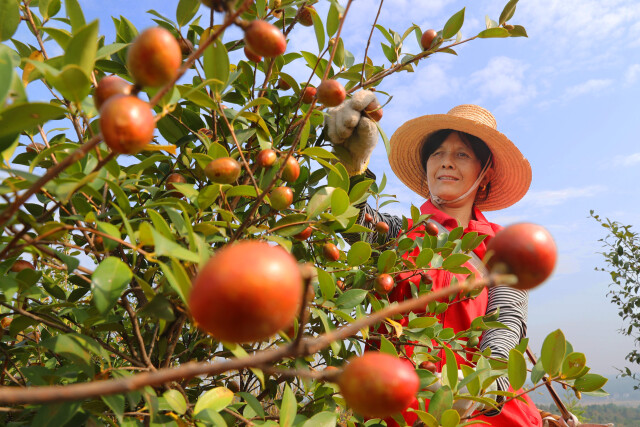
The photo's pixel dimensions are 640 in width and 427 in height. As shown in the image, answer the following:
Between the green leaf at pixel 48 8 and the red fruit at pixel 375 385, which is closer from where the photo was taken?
the red fruit at pixel 375 385

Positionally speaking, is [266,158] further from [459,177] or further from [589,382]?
[459,177]

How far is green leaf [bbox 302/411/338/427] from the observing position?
2.40ft

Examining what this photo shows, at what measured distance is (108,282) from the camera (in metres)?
0.53

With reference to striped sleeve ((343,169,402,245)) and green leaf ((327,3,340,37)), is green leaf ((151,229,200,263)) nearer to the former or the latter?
green leaf ((327,3,340,37))

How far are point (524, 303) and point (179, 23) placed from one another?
1628mm

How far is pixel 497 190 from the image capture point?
98.1 inches

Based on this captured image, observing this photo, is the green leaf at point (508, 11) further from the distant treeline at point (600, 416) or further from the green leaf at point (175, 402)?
the distant treeline at point (600, 416)

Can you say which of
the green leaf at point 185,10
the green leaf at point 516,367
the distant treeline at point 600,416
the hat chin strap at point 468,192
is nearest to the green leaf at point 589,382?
the green leaf at point 516,367

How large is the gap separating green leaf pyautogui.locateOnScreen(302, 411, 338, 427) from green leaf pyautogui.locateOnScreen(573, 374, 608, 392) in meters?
0.55

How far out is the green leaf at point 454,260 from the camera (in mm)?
1087

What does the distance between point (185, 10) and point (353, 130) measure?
51 cm

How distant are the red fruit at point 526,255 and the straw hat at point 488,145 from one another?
183cm

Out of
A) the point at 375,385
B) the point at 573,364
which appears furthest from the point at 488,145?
the point at 375,385

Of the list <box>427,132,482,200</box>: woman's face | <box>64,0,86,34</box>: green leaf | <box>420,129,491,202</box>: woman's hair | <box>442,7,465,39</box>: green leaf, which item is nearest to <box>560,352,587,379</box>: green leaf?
<box>442,7,465,39</box>: green leaf
